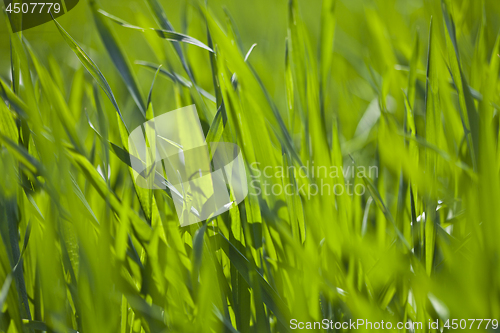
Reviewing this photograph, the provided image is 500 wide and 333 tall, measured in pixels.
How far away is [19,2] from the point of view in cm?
28

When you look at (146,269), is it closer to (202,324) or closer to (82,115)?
(202,324)

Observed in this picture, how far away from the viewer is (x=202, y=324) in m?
0.18

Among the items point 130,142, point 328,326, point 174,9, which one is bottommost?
point 328,326

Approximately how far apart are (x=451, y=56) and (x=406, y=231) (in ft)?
0.46

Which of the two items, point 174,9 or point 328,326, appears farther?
point 174,9

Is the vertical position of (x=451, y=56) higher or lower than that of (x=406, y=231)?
higher

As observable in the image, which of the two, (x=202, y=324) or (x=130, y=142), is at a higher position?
(x=130, y=142)

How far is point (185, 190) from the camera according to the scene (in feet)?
0.79

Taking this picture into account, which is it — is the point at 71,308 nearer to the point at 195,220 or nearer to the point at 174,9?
the point at 195,220

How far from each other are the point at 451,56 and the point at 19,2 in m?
0.37

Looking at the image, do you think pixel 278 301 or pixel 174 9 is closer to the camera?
pixel 278 301

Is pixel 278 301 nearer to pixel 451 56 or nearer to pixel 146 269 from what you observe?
pixel 146 269

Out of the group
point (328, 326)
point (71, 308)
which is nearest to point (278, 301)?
point (328, 326)

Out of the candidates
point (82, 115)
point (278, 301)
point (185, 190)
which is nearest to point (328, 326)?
point (278, 301)
